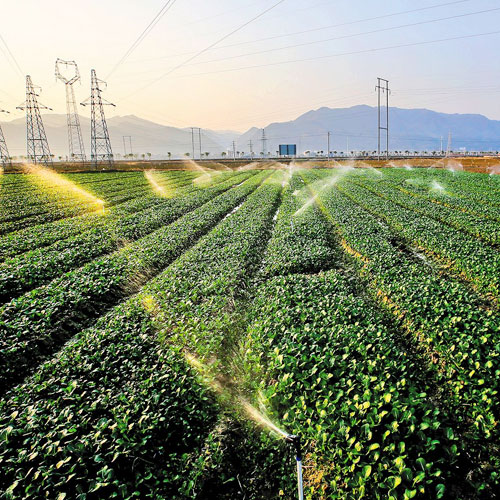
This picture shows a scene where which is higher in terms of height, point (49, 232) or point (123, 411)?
point (49, 232)

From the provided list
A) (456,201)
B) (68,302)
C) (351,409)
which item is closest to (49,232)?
(68,302)

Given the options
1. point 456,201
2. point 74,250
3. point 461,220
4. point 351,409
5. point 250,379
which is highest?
point 456,201

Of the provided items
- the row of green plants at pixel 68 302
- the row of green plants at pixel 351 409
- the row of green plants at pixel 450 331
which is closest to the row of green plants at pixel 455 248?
the row of green plants at pixel 450 331

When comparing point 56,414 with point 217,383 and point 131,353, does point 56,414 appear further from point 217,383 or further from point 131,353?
point 217,383

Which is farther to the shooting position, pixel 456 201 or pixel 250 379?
pixel 456 201

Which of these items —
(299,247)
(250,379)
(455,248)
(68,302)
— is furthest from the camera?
(299,247)

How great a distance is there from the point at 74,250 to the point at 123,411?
462 inches

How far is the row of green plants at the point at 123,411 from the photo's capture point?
15.0 ft

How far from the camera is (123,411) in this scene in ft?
18.4

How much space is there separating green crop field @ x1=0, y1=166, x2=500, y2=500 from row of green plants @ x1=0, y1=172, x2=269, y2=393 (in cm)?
6

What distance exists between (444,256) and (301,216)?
937 cm

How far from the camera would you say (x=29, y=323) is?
882 centimetres

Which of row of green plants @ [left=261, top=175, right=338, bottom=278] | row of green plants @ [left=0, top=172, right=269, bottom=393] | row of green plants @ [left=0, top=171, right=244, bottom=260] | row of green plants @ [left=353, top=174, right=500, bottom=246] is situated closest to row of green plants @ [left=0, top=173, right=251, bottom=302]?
row of green plants @ [left=0, top=171, right=244, bottom=260]

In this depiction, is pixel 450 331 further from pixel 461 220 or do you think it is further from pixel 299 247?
pixel 461 220
